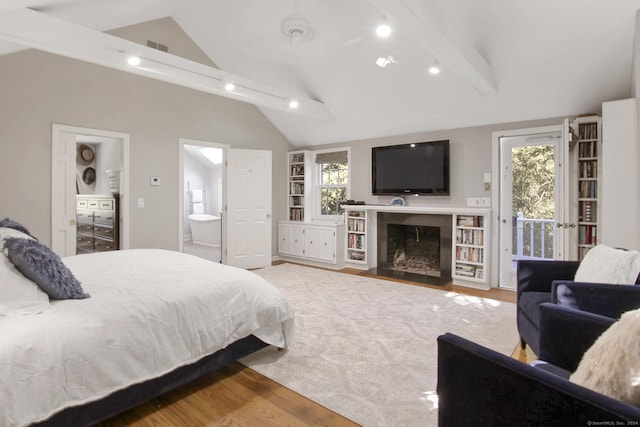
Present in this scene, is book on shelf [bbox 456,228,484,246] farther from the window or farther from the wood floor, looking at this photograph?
the wood floor

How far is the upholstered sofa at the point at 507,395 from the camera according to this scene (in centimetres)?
79

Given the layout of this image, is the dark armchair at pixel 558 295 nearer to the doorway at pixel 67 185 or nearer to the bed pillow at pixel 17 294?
the bed pillow at pixel 17 294

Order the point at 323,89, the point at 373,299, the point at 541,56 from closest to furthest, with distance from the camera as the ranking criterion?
1. the point at 541,56
2. the point at 373,299
3. the point at 323,89

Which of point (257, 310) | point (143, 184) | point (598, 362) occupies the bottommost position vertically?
point (257, 310)

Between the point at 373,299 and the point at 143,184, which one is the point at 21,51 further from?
the point at 373,299

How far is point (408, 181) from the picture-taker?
5055 mm

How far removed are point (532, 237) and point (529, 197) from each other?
53cm

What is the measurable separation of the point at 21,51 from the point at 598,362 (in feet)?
16.9

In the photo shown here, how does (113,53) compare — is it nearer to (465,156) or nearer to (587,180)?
(465,156)

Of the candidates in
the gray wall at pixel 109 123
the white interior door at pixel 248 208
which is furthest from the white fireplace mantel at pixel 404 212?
the gray wall at pixel 109 123

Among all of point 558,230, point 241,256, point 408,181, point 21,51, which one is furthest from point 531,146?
point 21,51

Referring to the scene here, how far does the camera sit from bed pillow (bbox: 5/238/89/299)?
65.1 inches

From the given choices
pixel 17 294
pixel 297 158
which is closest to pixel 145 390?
pixel 17 294

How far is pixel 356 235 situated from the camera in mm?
5617
